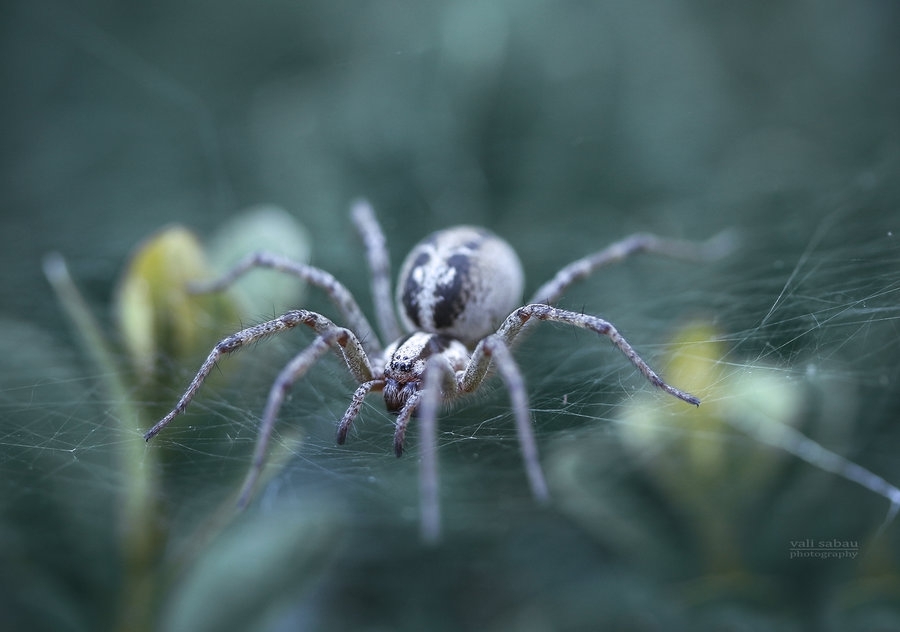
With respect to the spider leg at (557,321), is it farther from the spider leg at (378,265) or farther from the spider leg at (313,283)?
the spider leg at (378,265)

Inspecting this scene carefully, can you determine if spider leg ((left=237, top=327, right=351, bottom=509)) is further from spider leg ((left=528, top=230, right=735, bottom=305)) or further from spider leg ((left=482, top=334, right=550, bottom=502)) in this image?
spider leg ((left=528, top=230, right=735, bottom=305))

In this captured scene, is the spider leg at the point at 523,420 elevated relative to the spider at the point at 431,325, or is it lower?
lower

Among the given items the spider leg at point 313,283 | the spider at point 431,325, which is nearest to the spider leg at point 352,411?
the spider at point 431,325

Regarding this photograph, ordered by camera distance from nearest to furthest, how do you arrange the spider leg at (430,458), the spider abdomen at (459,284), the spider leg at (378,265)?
the spider leg at (430,458) → the spider abdomen at (459,284) → the spider leg at (378,265)

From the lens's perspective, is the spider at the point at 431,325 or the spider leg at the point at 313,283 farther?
the spider leg at the point at 313,283

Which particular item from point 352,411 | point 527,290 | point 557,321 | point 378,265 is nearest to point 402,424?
point 352,411

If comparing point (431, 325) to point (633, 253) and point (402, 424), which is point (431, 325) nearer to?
point (402, 424)

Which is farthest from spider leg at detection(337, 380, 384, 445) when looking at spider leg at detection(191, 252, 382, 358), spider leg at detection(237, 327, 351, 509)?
spider leg at detection(191, 252, 382, 358)
